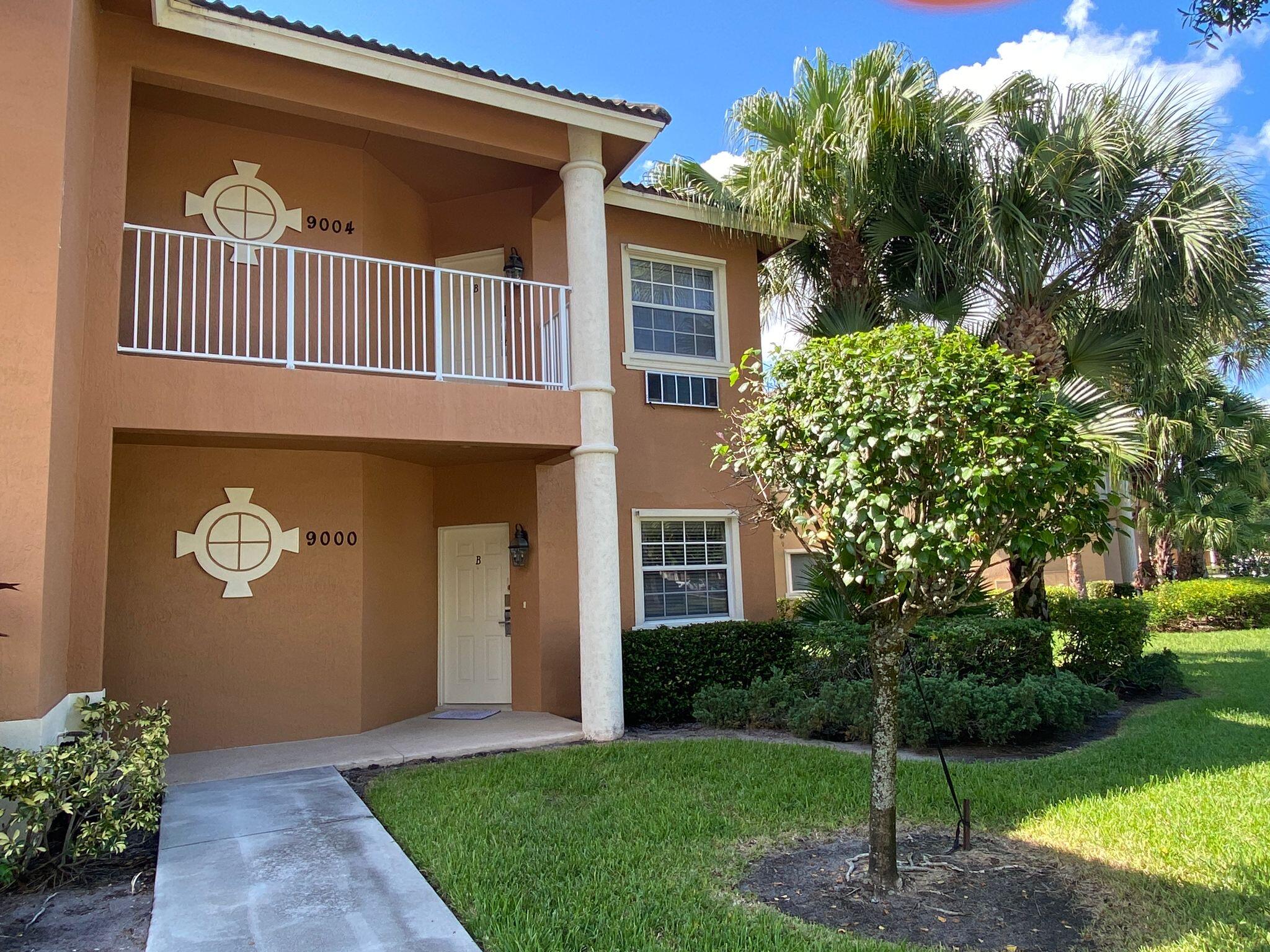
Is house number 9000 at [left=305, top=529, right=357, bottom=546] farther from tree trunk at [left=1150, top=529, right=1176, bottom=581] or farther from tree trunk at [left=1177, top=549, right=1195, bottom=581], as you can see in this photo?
tree trunk at [left=1177, top=549, right=1195, bottom=581]

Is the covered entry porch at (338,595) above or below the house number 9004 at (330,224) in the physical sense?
below

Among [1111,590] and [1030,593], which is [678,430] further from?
[1111,590]

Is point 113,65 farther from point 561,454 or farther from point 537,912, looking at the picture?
point 537,912

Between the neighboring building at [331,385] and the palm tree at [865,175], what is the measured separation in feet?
3.56

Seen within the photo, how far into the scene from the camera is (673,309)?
11500 mm

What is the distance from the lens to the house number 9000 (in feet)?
29.5

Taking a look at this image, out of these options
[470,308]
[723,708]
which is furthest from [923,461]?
[470,308]

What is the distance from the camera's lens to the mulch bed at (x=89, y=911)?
14.1ft

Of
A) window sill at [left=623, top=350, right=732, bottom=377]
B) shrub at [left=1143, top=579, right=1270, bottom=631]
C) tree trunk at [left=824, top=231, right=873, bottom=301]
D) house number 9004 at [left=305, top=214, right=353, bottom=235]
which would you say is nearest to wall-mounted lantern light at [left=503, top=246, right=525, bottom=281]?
window sill at [left=623, top=350, right=732, bottom=377]

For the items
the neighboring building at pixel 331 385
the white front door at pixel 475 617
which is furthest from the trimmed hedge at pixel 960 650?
the white front door at pixel 475 617

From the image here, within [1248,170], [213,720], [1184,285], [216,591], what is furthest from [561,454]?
[1248,170]

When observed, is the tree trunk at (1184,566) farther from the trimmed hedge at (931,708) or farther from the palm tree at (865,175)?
the palm tree at (865,175)

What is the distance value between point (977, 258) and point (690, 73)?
495 cm

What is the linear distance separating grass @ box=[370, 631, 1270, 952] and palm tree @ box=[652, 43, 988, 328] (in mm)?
5630
